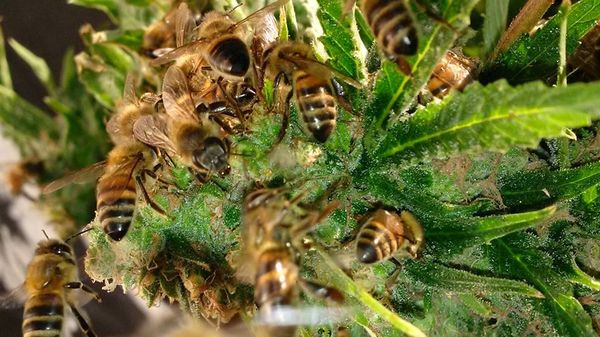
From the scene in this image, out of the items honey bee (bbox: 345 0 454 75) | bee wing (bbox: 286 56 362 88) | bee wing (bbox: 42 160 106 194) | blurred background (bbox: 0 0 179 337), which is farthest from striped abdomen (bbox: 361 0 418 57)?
blurred background (bbox: 0 0 179 337)

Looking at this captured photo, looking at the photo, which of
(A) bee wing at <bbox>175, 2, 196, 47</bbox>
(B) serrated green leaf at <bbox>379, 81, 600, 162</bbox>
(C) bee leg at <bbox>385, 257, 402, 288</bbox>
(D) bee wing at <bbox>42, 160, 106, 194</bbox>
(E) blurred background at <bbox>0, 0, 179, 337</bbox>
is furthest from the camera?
(E) blurred background at <bbox>0, 0, 179, 337</bbox>

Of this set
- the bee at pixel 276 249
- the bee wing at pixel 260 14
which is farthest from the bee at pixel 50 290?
the bee wing at pixel 260 14

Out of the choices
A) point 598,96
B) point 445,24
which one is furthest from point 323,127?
point 598,96

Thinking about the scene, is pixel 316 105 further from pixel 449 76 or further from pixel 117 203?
pixel 117 203

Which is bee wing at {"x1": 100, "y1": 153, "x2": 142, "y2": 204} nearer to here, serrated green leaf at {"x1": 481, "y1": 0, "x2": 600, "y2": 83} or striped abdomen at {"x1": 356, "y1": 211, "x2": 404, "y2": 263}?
striped abdomen at {"x1": 356, "y1": 211, "x2": 404, "y2": 263}

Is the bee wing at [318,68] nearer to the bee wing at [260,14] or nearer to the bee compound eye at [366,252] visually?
the bee wing at [260,14]

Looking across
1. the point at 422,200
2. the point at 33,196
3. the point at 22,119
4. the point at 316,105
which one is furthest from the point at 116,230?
the point at 33,196

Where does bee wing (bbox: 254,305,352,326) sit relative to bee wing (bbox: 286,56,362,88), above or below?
below
